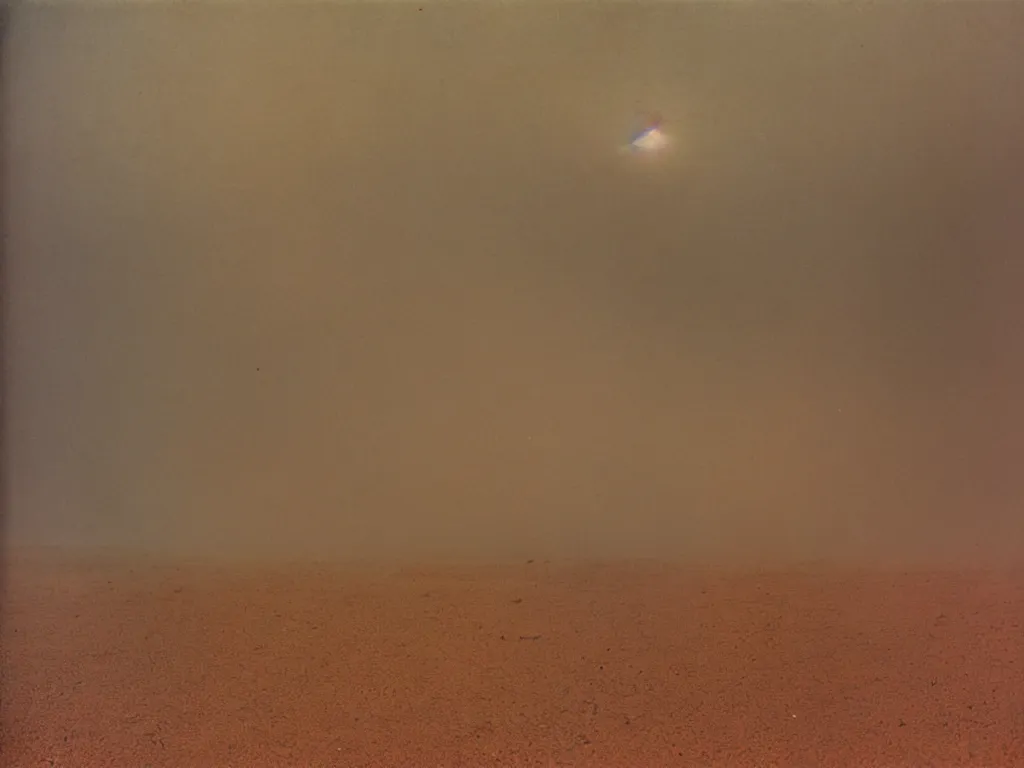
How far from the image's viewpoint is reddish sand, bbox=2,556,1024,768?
1.02 metres

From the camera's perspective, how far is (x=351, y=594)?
109 centimetres

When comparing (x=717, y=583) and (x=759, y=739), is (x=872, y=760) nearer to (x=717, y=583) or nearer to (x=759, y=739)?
(x=759, y=739)

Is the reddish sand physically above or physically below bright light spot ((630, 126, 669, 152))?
below

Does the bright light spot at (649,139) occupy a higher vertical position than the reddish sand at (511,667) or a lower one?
higher

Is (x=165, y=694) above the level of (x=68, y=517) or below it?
below

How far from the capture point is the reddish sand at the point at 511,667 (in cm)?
102

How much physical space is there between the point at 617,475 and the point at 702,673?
358 millimetres

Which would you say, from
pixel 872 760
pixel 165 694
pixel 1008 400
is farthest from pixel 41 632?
pixel 1008 400

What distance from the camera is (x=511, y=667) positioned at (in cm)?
106

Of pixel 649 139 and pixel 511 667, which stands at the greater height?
pixel 649 139

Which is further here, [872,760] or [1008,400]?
[1008,400]

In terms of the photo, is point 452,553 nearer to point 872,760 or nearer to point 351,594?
point 351,594

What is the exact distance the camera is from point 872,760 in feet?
3.33

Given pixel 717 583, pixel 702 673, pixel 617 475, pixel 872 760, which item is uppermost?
pixel 617 475
